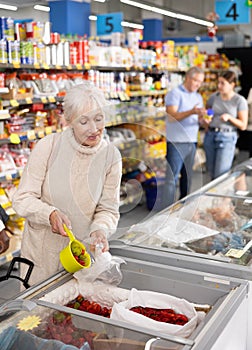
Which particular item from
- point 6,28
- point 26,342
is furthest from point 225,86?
point 26,342

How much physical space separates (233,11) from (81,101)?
307 inches

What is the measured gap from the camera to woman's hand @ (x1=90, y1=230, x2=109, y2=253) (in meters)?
2.35

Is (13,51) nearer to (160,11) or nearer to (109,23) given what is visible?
(160,11)

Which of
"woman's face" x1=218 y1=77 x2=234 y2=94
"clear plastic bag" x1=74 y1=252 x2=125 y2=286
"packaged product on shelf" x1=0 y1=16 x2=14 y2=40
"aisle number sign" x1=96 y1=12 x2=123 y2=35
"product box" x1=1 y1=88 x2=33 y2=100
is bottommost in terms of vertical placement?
"clear plastic bag" x1=74 y1=252 x2=125 y2=286

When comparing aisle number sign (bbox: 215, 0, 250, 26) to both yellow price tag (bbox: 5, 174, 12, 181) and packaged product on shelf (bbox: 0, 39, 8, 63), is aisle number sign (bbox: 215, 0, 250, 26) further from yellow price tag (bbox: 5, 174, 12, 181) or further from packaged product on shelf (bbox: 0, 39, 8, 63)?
yellow price tag (bbox: 5, 174, 12, 181)

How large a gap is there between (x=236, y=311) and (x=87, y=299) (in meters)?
0.65

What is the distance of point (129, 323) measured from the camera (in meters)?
1.86

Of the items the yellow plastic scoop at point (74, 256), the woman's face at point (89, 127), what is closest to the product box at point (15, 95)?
the woman's face at point (89, 127)

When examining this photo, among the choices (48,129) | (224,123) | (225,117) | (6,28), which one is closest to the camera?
(6,28)

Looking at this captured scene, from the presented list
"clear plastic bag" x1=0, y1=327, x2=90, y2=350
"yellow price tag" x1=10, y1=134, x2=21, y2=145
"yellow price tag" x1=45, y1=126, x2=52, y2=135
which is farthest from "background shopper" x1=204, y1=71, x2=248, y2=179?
"clear plastic bag" x1=0, y1=327, x2=90, y2=350

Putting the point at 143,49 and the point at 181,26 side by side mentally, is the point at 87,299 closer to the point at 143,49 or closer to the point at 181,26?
the point at 143,49

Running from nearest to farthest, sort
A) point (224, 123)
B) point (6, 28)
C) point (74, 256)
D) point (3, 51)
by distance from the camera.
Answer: point (74, 256) → point (3, 51) → point (6, 28) → point (224, 123)

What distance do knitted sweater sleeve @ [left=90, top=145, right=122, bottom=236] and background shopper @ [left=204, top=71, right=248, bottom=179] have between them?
11.9 feet

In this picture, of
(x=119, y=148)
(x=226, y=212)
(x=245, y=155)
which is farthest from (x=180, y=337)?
(x=245, y=155)
